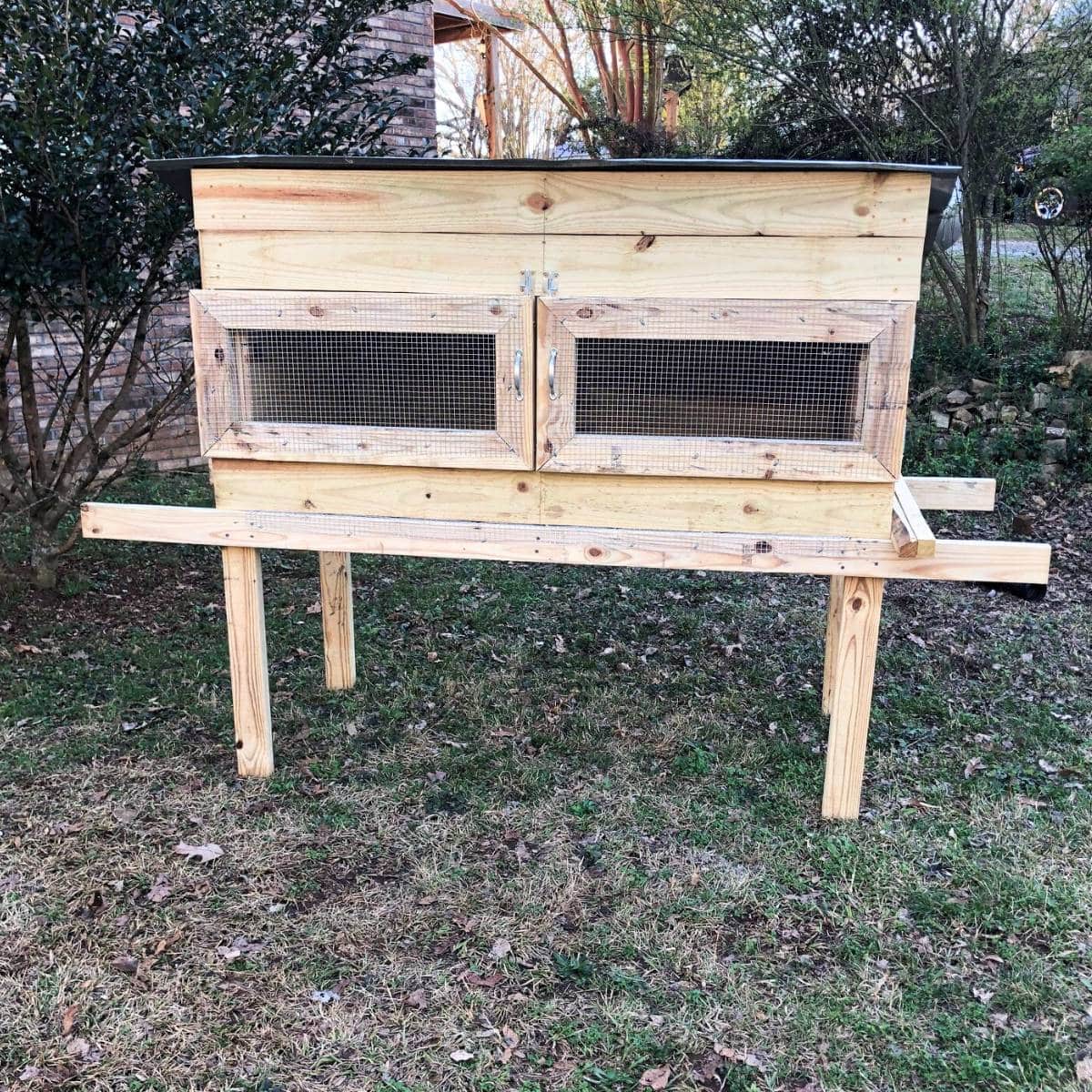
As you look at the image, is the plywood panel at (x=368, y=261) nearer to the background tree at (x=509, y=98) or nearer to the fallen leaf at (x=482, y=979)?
the fallen leaf at (x=482, y=979)

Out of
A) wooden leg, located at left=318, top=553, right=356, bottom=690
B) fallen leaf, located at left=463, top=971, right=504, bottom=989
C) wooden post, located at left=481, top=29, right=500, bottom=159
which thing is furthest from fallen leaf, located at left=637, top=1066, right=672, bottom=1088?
wooden post, located at left=481, top=29, right=500, bottom=159

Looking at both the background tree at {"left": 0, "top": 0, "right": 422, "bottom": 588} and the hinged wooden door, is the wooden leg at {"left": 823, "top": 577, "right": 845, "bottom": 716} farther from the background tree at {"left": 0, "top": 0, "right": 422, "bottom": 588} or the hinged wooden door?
the background tree at {"left": 0, "top": 0, "right": 422, "bottom": 588}

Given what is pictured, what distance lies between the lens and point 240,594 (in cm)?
314

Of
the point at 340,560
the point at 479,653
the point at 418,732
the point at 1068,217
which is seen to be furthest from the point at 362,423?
the point at 1068,217

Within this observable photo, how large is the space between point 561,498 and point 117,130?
241cm

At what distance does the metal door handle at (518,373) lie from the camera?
8.69 ft

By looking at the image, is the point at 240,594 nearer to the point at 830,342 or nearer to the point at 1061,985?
the point at 830,342

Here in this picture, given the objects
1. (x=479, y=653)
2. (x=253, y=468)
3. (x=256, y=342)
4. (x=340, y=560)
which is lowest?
(x=479, y=653)

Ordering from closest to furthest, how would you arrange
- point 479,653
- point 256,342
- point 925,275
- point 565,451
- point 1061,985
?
point 1061,985
point 565,451
point 256,342
point 479,653
point 925,275

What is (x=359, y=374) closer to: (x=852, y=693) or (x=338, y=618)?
(x=338, y=618)

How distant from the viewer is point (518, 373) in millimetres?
2654

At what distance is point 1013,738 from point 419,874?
2.25m

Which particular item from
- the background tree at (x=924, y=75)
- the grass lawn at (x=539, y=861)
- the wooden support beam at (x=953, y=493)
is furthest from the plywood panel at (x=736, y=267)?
the background tree at (x=924, y=75)

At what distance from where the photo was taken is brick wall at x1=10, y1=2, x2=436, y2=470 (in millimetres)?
6094
